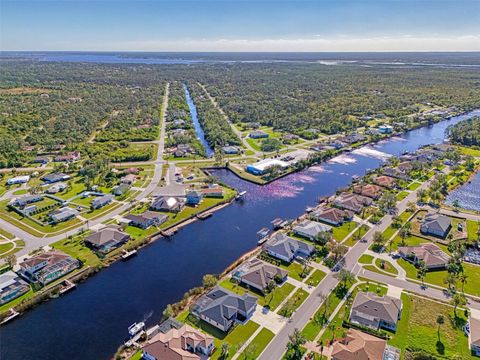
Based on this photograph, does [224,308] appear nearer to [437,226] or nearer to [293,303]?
[293,303]

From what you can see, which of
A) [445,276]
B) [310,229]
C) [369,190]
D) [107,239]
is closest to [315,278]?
[310,229]

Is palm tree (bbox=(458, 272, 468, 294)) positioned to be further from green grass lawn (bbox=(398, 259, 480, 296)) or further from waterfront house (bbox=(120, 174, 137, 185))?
waterfront house (bbox=(120, 174, 137, 185))

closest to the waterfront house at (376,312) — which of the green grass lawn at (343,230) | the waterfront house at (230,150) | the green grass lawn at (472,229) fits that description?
the green grass lawn at (343,230)

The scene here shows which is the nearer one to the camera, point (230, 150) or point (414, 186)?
point (414, 186)

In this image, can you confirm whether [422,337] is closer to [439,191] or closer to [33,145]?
[439,191]

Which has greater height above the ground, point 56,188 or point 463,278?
point 56,188

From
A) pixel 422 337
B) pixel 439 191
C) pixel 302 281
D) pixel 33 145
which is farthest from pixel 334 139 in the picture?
pixel 33 145
